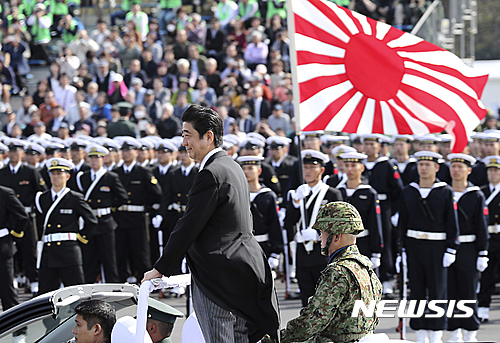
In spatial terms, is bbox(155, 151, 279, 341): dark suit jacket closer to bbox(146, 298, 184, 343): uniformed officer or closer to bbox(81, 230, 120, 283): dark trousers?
bbox(146, 298, 184, 343): uniformed officer

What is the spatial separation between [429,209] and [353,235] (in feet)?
14.5

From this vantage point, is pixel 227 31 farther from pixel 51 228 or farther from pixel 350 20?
pixel 350 20

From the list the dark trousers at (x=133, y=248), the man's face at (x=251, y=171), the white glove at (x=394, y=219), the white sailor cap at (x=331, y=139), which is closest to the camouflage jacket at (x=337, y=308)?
the man's face at (x=251, y=171)

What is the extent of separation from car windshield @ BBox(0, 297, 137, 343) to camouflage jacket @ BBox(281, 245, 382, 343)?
1.16m

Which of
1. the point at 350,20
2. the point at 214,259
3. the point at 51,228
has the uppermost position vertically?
the point at 350,20

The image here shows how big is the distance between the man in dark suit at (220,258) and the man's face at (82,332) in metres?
0.70

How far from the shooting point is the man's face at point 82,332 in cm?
494

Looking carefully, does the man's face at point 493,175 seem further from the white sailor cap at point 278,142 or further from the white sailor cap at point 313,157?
the white sailor cap at point 278,142

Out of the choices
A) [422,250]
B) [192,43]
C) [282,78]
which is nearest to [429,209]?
[422,250]

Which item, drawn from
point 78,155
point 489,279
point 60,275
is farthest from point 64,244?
point 489,279

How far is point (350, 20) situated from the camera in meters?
7.84

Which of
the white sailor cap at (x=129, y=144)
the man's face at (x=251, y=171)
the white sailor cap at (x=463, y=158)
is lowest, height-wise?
the man's face at (x=251, y=171)

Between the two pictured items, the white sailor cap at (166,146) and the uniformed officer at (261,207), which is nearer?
the uniformed officer at (261,207)

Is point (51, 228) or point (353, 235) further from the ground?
point (353, 235)
